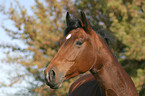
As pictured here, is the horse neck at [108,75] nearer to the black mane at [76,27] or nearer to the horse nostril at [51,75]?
the black mane at [76,27]

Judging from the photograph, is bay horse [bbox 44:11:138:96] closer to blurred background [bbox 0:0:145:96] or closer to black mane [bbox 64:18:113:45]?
black mane [bbox 64:18:113:45]

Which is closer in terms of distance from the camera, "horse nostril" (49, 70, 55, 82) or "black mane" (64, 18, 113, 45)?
"horse nostril" (49, 70, 55, 82)

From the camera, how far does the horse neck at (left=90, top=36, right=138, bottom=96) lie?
2.79m

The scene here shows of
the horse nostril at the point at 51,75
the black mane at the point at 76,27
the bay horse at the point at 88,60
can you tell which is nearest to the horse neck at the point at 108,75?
the bay horse at the point at 88,60

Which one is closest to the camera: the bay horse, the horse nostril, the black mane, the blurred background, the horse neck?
the horse nostril

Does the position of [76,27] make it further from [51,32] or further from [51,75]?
[51,32]

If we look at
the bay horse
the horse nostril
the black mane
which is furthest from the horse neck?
the horse nostril

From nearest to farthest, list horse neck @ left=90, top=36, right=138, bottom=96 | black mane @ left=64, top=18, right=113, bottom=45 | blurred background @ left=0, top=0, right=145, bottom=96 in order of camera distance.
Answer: horse neck @ left=90, top=36, right=138, bottom=96 < black mane @ left=64, top=18, right=113, bottom=45 < blurred background @ left=0, top=0, right=145, bottom=96

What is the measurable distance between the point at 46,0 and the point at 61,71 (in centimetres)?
1106

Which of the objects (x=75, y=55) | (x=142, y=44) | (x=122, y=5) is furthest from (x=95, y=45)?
(x=122, y=5)

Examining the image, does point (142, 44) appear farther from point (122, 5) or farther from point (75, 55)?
point (75, 55)

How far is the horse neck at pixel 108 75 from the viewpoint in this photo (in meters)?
2.79

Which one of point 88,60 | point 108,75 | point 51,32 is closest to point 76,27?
point 88,60

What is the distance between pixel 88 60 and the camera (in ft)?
8.91
